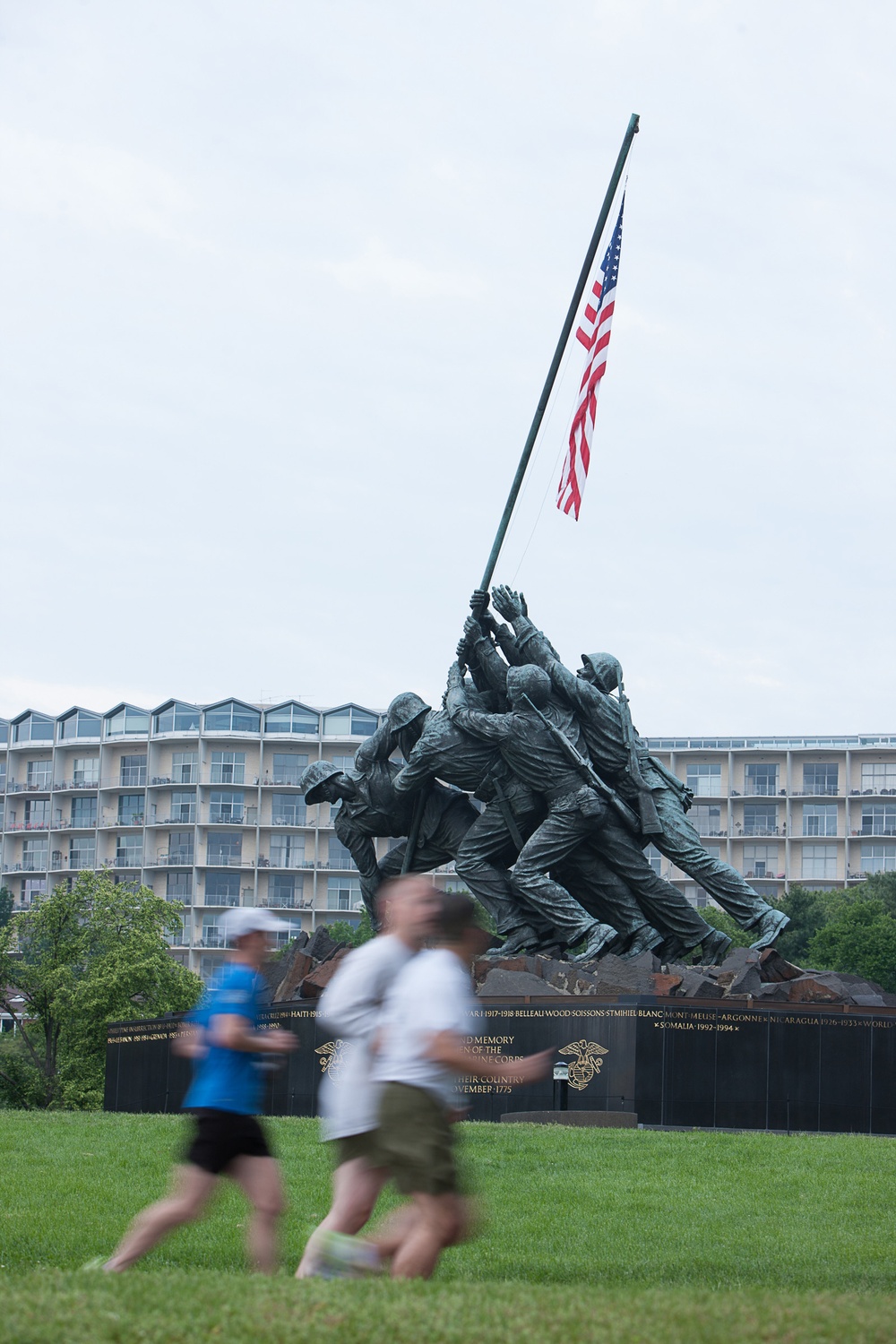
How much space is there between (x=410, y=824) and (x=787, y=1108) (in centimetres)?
646

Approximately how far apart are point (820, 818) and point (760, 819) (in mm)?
3033

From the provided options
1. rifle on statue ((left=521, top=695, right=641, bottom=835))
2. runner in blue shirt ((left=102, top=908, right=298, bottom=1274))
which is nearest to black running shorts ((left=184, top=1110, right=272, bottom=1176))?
runner in blue shirt ((left=102, top=908, right=298, bottom=1274))

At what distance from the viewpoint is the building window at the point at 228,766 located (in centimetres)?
8444

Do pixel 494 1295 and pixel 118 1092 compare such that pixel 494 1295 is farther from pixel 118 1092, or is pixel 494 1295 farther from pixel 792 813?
pixel 792 813

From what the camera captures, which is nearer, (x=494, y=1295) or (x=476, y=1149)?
(x=494, y=1295)

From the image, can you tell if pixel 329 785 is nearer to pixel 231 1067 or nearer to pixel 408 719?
pixel 408 719

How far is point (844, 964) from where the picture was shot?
54688 millimetres

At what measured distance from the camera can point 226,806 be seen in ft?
278

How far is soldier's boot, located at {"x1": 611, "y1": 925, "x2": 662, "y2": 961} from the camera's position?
856 inches

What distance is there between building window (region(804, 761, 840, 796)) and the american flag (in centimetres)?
6565

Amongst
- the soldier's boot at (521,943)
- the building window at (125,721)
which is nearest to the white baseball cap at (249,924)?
the soldier's boot at (521,943)

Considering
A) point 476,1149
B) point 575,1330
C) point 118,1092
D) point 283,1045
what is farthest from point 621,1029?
point 575,1330

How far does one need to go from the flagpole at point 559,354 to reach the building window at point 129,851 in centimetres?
6537

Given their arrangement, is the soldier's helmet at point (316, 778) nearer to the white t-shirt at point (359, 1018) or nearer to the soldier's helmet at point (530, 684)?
the soldier's helmet at point (530, 684)
